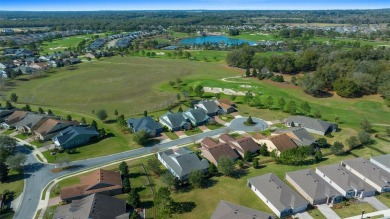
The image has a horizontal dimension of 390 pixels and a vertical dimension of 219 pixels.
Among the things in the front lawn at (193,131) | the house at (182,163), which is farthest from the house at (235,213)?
the front lawn at (193,131)

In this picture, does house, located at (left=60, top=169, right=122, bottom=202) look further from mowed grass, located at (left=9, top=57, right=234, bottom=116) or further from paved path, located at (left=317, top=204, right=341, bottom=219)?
mowed grass, located at (left=9, top=57, right=234, bottom=116)

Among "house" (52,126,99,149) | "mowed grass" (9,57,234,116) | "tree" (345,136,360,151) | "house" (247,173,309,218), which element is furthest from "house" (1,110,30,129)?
"tree" (345,136,360,151)

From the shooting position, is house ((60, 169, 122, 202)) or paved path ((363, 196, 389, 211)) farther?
house ((60, 169, 122, 202))

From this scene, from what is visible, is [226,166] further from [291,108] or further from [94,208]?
[291,108]

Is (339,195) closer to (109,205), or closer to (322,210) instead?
(322,210)

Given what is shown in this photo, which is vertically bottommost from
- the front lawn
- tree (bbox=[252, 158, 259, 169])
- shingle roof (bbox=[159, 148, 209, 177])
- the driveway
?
the driveway

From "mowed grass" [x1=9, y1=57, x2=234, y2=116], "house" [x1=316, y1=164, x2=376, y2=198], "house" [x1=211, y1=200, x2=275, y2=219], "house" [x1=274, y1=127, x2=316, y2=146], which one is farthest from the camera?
"mowed grass" [x1=9, y1=57, x2=234, y2=116]

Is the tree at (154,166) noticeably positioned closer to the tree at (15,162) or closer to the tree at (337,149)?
the tree at (15,162)
